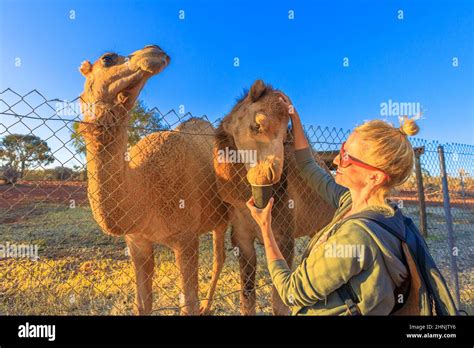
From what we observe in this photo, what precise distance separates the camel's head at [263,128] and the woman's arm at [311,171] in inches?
5.3

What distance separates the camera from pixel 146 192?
11.3ft

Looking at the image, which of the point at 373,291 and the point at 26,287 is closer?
the point at 373,291

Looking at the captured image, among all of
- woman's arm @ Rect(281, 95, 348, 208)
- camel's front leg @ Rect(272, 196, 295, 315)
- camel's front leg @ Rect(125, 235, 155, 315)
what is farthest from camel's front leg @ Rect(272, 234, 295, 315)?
camel's front leg @ Rect(125, 235, 155, 315)

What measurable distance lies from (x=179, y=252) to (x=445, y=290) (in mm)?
2662

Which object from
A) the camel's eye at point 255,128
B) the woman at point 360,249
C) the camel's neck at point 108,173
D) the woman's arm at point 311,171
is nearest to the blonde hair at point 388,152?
the woman at point 360,249

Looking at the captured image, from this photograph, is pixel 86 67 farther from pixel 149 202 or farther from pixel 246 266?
pixel 246 266

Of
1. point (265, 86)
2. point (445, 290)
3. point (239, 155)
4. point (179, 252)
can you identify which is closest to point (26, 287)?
point (179, 252)

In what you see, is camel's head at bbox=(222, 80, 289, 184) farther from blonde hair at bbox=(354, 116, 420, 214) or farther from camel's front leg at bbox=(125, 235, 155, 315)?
camel's front leg at bbox=(125, 235, 155, 315)

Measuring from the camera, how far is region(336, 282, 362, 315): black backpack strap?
5.17 feet

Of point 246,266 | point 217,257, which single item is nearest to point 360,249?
point 246,266

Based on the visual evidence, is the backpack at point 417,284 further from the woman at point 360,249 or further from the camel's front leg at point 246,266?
the camel's front leg at point 246,266

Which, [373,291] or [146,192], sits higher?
[146,192]

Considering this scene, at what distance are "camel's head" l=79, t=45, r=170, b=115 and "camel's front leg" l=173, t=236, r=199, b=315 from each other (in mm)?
1633
